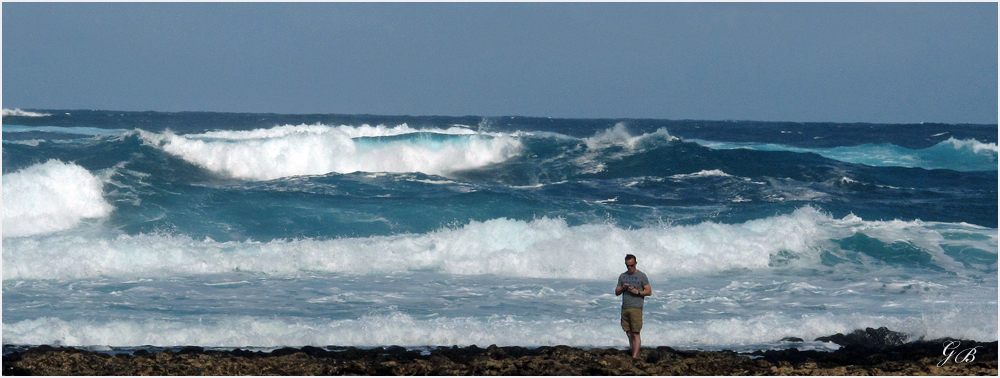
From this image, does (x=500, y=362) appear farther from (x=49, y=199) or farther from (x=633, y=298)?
(x=49, y=199)

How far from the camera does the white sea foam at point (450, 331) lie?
338 inches

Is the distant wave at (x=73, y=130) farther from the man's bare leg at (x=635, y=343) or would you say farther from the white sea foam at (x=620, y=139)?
the man's bare leg at (x=635, y=343)

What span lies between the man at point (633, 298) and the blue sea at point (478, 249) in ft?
4.14

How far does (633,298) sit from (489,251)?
7217 millimetres

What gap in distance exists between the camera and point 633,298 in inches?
298

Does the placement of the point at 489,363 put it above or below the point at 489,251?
above

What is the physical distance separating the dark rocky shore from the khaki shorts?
27 centimetres

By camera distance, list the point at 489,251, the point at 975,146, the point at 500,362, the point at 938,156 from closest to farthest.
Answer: the point at 500,362 < the point at 489,251 < the point at 938,156 < the point at 975,146

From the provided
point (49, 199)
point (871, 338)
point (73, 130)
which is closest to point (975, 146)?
point (871, 338)

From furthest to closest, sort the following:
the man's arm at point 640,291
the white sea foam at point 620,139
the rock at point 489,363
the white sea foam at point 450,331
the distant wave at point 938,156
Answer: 1. the distant wave at point 938,156
2. the white sea foam at point 620,139
3. the white sea foam at point 450,331
4. the man's arm at point 640,291
5. the rock at point 489,363

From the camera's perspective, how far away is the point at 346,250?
13875 mm

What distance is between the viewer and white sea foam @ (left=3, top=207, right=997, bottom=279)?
12773 millimetres

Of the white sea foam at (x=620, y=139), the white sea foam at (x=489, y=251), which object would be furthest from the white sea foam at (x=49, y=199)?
the white sea foam at (x=620, y=139)

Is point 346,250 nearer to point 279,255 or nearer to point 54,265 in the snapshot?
point 279,255
